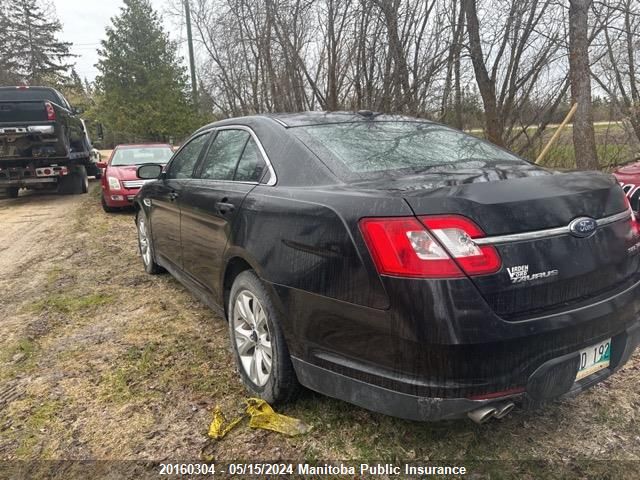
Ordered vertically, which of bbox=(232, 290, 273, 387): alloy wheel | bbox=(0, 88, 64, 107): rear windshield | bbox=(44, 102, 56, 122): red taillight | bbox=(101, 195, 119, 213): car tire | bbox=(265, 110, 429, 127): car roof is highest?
bbox=(0, 88, 64, 107): rear windshield

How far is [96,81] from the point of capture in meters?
28.4

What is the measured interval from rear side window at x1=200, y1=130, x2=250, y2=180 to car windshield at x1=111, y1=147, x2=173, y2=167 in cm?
689

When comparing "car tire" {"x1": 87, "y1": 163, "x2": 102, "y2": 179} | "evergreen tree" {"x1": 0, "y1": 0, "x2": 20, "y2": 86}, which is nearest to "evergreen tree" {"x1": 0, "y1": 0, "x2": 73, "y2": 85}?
"evergreen tree" {"x1": 0, "y1": 0, "x2": 20, "y2": 86}

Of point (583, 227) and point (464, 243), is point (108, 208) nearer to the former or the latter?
point (464, 243)

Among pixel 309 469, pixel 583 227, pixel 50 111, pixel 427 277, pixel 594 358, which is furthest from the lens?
pixel 50 111

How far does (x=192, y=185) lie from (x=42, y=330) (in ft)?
5.45

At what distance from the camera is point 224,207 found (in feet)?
9.30

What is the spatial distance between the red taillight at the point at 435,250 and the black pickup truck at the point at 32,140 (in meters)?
11.2

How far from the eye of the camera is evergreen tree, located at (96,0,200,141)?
26812 mm

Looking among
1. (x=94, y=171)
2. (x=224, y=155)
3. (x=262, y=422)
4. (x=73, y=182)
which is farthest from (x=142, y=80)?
(x=262, y=422)

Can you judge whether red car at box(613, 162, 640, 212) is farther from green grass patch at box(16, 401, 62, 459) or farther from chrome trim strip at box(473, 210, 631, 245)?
green grass patch at box(16, 401, 62, 459)

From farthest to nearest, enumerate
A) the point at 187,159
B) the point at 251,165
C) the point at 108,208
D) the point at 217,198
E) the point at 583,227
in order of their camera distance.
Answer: the point at 108,208, the point at 187,159, the point at 217,198, the point at 251,165, the point at 583,227

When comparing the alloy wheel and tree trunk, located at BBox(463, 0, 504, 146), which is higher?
tree trunk, located at BBox(463, 0, 504, 146)

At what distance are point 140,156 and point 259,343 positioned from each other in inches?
342
